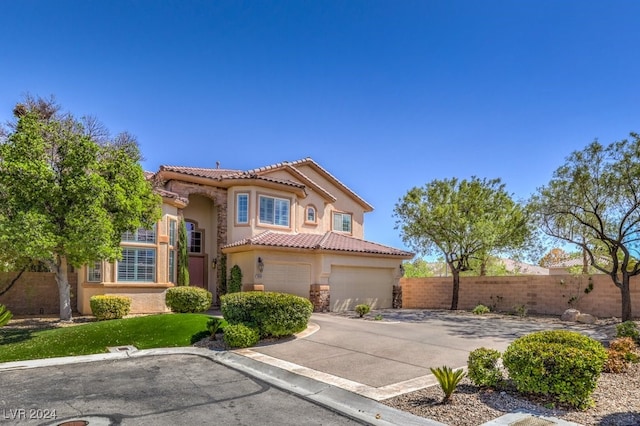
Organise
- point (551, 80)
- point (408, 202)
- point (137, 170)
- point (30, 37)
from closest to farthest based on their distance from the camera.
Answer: point (30, 37) → point (551, 80) → point (137, 170) → point (408, 202)

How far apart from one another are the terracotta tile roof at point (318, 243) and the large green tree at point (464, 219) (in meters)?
2.36

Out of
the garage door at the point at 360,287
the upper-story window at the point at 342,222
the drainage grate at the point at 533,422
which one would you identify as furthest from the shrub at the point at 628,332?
the upper-story window at the point at 342,222

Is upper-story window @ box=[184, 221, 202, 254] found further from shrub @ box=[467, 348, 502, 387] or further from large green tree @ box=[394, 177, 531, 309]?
shrub @ box=[467, 348, 502, 387]

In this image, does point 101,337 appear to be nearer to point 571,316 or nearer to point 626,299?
point 571,316

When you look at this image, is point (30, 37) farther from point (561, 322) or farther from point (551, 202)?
point (561, 322)

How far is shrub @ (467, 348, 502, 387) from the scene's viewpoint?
7.63 meters

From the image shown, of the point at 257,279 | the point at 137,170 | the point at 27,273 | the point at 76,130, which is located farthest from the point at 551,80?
the point at 27,273

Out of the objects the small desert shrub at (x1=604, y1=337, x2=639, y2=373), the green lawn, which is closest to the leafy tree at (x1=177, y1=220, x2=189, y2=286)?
the green lawn

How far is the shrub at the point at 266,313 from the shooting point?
12.8 meters

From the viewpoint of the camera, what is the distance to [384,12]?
1434 cm

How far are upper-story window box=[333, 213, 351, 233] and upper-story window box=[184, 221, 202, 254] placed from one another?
895 cm

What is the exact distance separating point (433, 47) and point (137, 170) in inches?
484

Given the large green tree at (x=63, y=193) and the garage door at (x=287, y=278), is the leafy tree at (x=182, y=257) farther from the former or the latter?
the large green tree at (x=63, y=193)

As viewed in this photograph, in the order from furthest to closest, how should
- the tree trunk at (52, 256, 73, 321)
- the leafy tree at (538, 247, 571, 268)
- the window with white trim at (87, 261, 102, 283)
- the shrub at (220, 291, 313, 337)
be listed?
→ the leafy tree at (538, 247, 571, 268) → the window with white trim at (87, 261, 102, 283) → the tree trunk at (52, 256, 73, 321) → the shrub at (220, 291, 313, 337)
